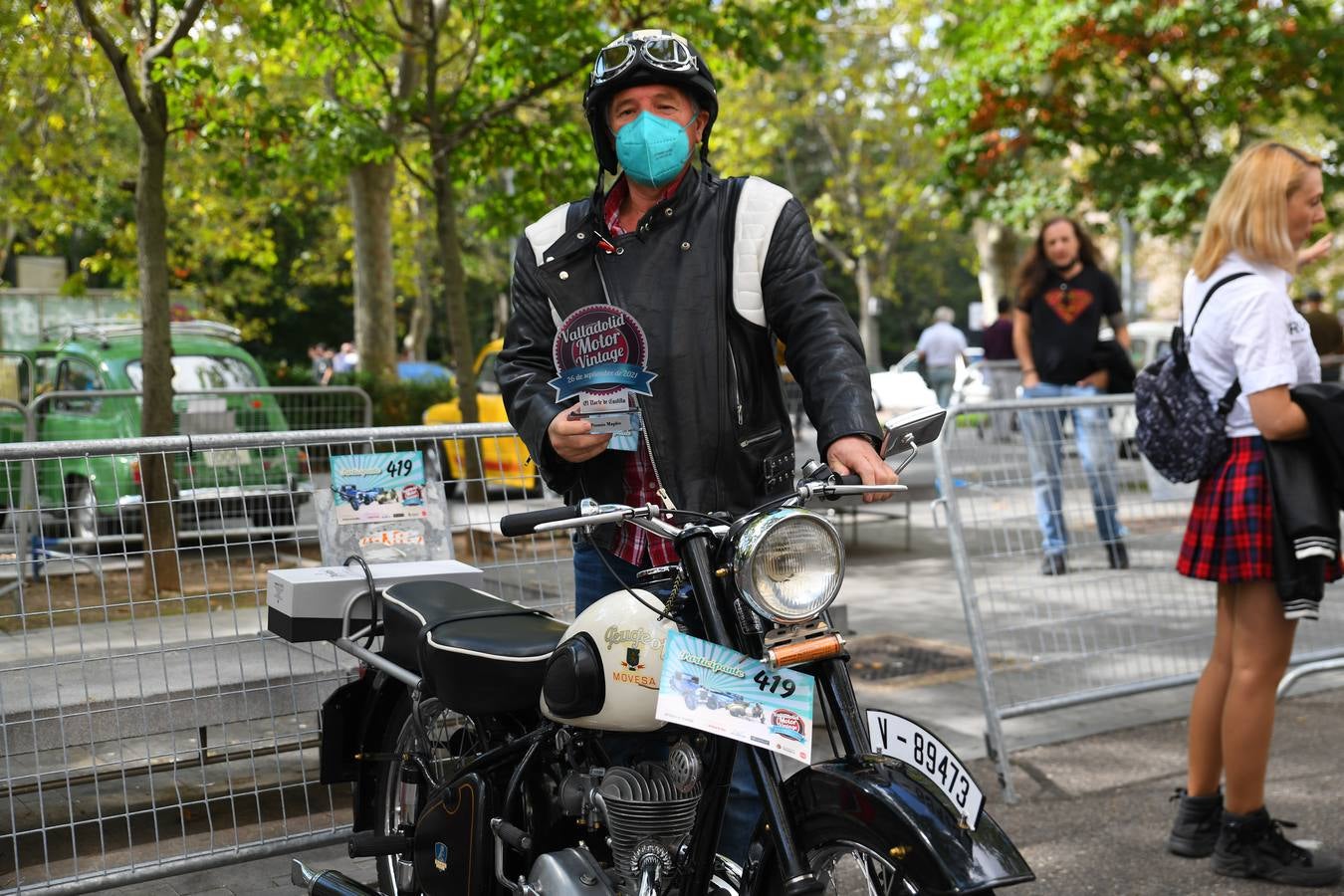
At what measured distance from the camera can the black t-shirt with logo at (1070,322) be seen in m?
9.35

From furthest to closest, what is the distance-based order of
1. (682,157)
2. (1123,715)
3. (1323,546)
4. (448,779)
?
(1123,715)
(1323,546)
(448,779)
(682,157)

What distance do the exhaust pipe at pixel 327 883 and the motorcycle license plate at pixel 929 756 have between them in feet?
4.91

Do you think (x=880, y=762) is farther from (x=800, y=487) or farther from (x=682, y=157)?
(x=682, y=157)

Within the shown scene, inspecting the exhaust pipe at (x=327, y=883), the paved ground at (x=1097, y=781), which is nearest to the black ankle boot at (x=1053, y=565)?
the paved ground at (x=1097, y=781)

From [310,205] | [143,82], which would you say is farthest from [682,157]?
[310,205]

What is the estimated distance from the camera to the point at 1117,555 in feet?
18.4

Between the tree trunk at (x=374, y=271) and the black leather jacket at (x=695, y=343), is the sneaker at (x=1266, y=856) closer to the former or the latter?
the black leather jacket at (x=695, y=343)

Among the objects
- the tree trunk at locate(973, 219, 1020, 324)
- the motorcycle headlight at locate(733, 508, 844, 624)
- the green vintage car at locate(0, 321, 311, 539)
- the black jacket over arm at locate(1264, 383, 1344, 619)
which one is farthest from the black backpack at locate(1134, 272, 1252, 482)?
the tree trunk at locate(973, 219, 1020, 324)

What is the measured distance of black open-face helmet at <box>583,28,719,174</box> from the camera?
2.96 metres

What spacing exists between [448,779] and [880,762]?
1.18 m

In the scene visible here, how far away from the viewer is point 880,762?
241 centimetres

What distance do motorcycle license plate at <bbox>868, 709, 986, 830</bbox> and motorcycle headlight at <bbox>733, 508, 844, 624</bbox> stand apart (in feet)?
0.90

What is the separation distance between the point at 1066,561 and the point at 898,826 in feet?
11.0

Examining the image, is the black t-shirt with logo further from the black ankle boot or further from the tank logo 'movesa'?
the tank logo 'movesa'
